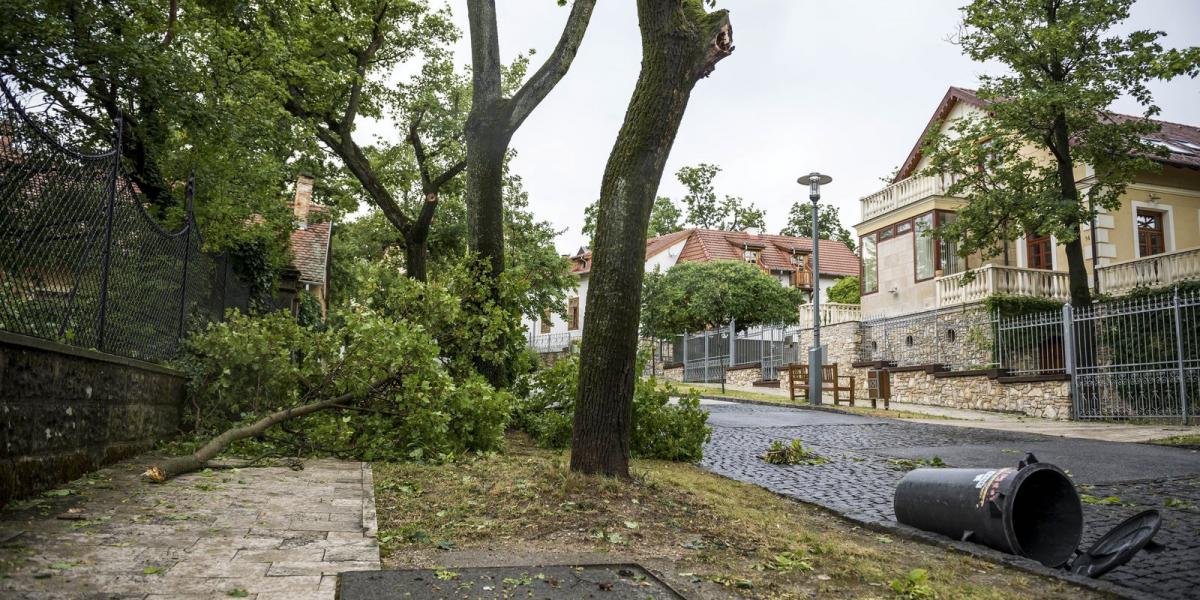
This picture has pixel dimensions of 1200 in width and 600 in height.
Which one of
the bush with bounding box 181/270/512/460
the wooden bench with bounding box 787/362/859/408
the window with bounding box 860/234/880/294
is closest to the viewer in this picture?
the bush with bounding box 181/270/512/460

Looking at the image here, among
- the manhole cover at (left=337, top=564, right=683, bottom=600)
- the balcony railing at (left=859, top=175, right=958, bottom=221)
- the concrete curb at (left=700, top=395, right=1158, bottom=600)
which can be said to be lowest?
the concrete curb at (left=700, top=395, right=1158, bottom=600)

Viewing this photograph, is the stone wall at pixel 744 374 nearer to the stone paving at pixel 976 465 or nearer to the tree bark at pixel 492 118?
the stone paving at pixel 976 465

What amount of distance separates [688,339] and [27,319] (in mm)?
30791

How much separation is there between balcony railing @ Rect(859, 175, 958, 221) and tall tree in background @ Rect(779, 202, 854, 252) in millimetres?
35372

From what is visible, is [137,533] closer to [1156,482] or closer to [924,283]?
[1156,482]

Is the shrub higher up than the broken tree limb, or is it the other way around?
the broken tree limb

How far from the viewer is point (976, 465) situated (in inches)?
359

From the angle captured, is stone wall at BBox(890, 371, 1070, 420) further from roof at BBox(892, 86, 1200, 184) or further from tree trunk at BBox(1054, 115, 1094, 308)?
roof at BBox(892, 86, 1200, 184)

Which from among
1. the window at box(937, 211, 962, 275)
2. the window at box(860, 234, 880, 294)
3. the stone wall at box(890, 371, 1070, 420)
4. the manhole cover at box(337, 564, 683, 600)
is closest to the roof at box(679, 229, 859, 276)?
the window at box(860, 234, 880, 294)

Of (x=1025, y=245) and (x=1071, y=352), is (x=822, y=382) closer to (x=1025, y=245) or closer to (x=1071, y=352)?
(x=1071, y=352)

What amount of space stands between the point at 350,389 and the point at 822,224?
62096 mm

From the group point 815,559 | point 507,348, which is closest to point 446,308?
point 507,348

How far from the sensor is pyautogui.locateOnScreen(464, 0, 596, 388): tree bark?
10758mm

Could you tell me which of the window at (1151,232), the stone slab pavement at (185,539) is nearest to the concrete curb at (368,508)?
the stone slab pavement at (185,539)
